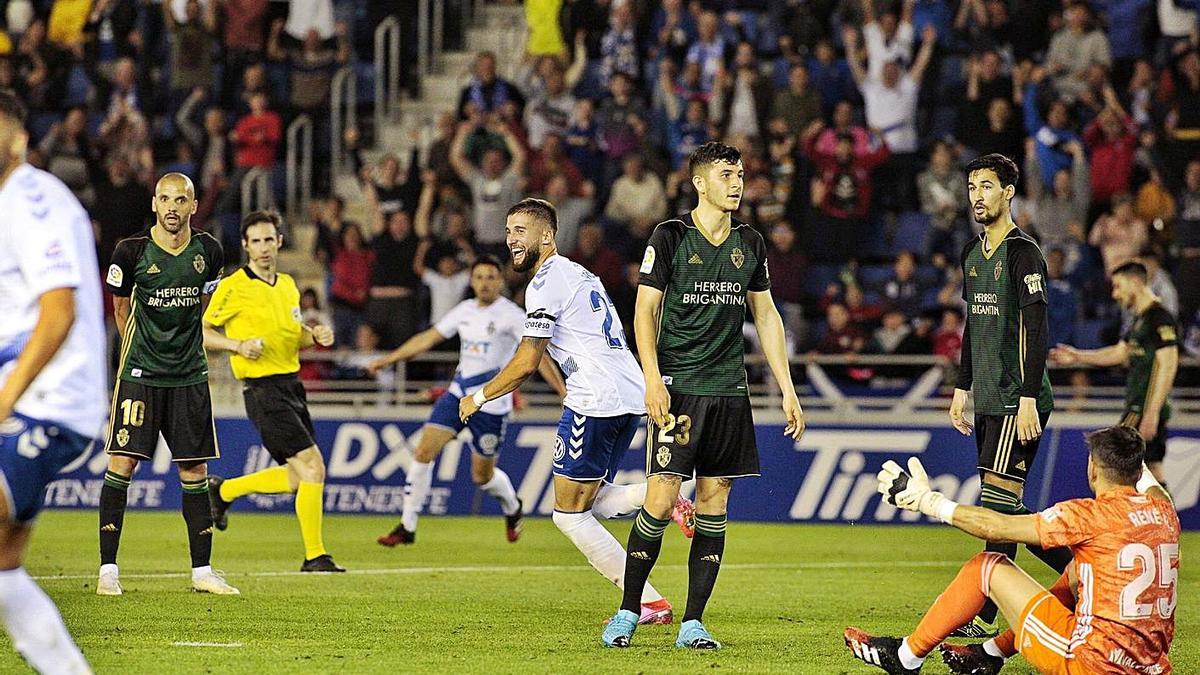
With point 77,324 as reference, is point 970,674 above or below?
below

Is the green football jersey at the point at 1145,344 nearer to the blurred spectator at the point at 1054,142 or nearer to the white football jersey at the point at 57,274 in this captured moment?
the blurred spectator at the point at 1054,142

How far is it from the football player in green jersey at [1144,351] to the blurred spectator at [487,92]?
10842mm

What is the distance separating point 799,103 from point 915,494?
1496 cm

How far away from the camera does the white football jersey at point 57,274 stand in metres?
5.85

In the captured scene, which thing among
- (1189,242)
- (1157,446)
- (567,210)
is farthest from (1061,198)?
(1157,446)

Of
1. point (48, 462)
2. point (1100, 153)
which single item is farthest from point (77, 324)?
point (1100, 153)

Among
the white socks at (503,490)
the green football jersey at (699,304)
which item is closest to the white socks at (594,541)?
the green football jersey at (699,304)

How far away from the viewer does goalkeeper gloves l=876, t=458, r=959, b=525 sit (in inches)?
268

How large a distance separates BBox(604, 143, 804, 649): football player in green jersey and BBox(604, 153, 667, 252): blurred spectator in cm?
1178

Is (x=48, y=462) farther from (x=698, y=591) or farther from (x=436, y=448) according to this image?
(x=436, y=448)

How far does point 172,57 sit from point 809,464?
1233 centimetres

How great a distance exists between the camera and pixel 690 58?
22.0 meters

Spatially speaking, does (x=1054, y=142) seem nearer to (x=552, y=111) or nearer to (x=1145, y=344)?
(x=552, y=111)

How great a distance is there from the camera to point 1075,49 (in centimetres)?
2112
